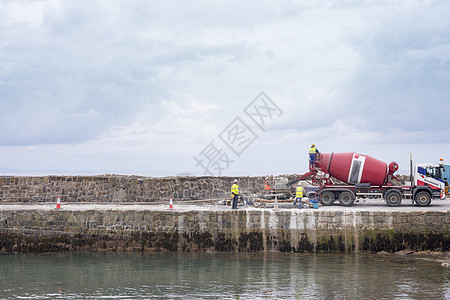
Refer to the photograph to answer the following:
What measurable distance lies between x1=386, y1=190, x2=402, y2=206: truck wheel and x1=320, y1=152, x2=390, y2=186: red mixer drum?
3.01ft

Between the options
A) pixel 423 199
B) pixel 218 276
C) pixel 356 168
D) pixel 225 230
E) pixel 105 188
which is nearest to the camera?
pixel 218 276

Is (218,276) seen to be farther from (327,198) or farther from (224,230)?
(327,198)

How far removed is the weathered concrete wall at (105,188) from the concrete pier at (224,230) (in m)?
6.87

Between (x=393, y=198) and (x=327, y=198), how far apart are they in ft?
10.8

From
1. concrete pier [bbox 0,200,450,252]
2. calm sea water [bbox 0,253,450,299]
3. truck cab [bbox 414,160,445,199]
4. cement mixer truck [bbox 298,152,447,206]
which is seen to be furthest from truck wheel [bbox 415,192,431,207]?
calm sea water [bbox 0,253,450,299]

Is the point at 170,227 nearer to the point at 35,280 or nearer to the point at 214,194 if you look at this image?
the point at 35,280

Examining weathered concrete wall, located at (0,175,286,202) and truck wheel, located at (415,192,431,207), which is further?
weathered concrete wall, located at (0,175,286,202)

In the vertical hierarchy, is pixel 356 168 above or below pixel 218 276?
above

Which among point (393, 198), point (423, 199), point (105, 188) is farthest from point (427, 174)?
point (105, 188)

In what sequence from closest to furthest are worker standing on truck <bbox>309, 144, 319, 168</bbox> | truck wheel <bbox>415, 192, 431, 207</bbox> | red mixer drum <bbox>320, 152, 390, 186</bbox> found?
1. truck wheel <bbox>415, 192, 431, 207</bbox>
2. red mixer drum <bbox>320, 152, 390, 186</bbox>
3. worker standing on truck <bbox>309, 144, 319, 168</bbox>

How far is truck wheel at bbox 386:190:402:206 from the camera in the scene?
26.2m

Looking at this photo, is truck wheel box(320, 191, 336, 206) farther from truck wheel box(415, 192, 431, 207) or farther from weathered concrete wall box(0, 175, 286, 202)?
weathered concrete wall box(0, 175, 286, 202)

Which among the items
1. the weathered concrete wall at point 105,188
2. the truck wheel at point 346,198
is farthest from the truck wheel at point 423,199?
the weathered concrete wall at point 105,188

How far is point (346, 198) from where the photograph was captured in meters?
26.5
